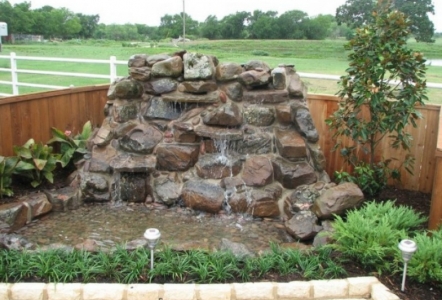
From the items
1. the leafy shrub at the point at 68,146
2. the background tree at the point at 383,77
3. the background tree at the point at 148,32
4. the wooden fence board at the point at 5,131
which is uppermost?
the background tree at the point at 148,32

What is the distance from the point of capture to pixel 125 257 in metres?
3.08

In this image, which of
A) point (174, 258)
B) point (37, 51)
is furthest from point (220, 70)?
point (37, 51)

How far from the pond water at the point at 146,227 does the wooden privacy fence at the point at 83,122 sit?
1.19 m

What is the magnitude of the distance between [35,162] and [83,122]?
133 centimetres

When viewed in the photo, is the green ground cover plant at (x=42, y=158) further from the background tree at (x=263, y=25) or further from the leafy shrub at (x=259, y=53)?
the leafy shrub at (x=259, y=53)

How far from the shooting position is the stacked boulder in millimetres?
4645

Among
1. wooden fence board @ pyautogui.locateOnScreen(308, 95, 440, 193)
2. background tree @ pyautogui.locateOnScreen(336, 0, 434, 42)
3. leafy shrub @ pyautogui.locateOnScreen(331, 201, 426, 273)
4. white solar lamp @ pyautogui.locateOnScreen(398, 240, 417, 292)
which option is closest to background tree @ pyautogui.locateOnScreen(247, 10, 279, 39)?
background tree @ pyautogui.locateOnScreen(336, 0, 434, 42)

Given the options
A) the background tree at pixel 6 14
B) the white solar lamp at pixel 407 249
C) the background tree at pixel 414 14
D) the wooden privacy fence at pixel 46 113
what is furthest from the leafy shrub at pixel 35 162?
the background tree at pixel 6 14

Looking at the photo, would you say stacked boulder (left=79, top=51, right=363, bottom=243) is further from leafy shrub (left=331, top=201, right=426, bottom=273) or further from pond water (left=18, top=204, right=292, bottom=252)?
leafy shrub (left=331, top=201, right=426, bottom=273)

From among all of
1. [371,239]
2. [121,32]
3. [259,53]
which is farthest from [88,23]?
[371,239]

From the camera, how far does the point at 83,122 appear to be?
593cm

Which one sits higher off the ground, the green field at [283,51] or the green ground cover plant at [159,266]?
the green field at [283,51]

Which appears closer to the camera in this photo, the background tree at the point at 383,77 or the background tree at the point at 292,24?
the background tree at the point at 383,77

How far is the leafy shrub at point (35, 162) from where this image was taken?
468 cm
